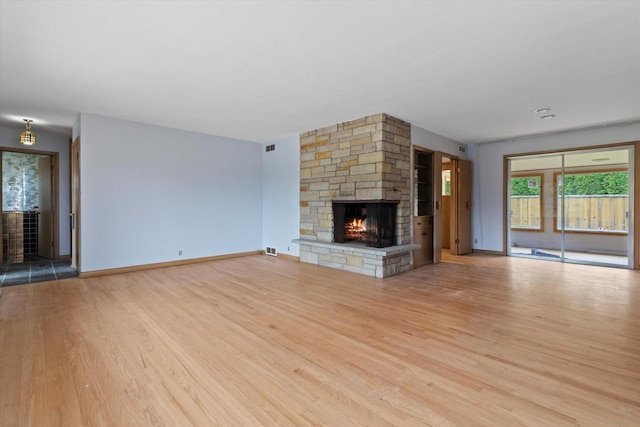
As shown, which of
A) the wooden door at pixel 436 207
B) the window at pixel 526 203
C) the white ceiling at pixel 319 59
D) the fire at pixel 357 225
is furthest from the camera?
the window at pixel 526 203

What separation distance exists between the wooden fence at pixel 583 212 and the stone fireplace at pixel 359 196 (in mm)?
3397

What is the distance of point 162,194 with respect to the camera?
5684mm

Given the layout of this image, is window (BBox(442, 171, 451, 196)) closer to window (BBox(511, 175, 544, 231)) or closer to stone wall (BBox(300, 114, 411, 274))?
window (BBox(511, 175, 544, 231))

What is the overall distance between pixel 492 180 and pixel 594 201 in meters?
1.86

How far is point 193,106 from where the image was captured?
4547 millimetres

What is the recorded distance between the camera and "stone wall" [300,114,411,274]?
16.0 ft

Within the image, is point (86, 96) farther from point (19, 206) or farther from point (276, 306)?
point (19, 206)

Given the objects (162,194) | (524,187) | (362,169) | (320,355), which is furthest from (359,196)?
(524,187)

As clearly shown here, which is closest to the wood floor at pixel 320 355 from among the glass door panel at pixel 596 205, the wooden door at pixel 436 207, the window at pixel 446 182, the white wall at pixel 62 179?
the wooden door at pixel 436 207

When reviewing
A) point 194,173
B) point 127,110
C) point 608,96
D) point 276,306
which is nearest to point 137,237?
point 194,173

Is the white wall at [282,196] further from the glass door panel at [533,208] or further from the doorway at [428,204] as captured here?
the glass door panel at [533,208]

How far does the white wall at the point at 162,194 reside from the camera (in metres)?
4.97

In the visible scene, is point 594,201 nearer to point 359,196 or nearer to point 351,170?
point 359,196

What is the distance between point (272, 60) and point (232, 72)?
567 mm
